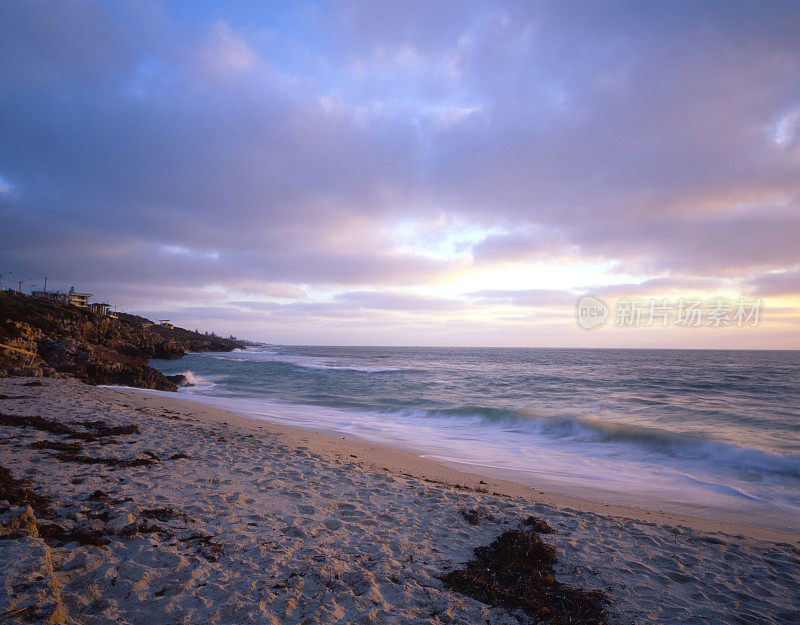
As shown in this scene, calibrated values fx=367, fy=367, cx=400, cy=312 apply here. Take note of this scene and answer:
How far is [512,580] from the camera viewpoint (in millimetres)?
3557

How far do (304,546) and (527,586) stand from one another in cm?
224

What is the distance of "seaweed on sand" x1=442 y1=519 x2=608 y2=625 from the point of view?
10.4 feet

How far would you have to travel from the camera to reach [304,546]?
3828mm

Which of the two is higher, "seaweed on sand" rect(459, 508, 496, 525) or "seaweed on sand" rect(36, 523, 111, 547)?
"seaweed on sand" rect(36, 523, 111, 547)

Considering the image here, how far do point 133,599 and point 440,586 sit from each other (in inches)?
97.8

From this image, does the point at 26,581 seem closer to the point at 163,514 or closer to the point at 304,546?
the point at 163,514

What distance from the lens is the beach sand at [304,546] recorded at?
284 cm

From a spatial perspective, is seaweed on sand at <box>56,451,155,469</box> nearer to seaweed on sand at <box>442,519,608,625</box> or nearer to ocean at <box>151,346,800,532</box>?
A: seaweed on sand at <box>442,519,608,625</box>

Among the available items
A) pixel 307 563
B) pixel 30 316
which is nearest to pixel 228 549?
pixel 307 563

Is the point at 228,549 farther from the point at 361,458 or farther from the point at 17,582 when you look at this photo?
the point at 361,458

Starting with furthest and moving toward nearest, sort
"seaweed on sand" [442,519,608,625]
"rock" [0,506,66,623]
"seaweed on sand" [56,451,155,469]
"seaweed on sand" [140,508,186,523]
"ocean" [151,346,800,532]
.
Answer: "ocean" [151,346,800,532], "seaweed on sand" [56,451,155,469], "seaweed on sand" [140,508,186,523], "seaweed on sand" [442,519,608,625], "rock" [0,506,66,623]

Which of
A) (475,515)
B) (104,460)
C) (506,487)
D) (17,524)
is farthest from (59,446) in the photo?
(506,487)

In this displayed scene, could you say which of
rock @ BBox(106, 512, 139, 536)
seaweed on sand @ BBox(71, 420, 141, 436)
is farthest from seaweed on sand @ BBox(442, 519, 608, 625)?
seaweed on sand @ BBox(71, 420, 141, 436)

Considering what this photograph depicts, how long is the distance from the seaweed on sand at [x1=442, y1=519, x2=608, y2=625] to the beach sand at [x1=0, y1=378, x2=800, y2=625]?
5.4 inches
